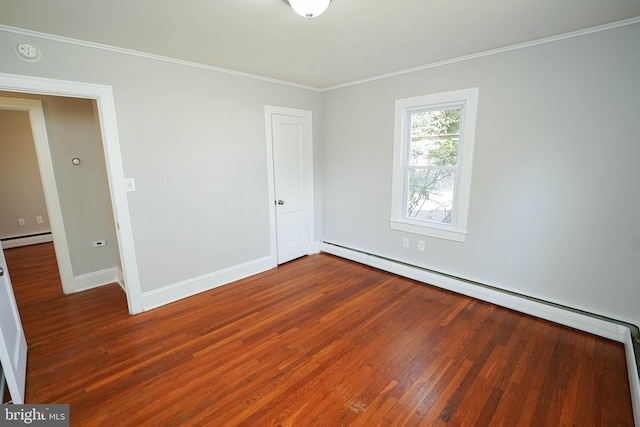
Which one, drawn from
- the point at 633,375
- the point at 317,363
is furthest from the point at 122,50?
the point at 633,375

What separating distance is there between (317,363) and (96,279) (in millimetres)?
3043

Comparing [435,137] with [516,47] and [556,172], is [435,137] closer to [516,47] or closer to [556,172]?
[516,47]

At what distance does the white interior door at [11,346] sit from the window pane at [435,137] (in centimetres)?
377

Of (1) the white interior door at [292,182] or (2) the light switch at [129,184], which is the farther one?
(1) the white interior door at [292,182]

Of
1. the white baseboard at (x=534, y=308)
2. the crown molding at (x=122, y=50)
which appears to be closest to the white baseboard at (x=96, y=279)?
the crown molding at (x=122, y=50)

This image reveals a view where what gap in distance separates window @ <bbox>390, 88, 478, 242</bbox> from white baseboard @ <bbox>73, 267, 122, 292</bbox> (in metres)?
3.61

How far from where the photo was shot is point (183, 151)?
298 cm

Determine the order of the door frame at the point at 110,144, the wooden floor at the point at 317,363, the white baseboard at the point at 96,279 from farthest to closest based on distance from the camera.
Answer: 1. the white baseboard at the point at 96,279
2. the door frame at the point at 110,144
3. the wooden floor at the point at 317,363

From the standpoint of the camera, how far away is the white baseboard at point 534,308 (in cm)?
201

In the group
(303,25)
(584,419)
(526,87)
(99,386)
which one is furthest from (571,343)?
(99,386)

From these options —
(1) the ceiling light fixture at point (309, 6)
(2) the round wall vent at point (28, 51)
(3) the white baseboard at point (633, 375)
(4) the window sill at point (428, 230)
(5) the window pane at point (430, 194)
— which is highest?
(1) the ceiling light fixture at point (309, 6)

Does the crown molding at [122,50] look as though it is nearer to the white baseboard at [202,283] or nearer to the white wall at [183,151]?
the white wall at [183,151]

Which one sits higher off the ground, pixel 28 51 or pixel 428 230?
pixel 28 51

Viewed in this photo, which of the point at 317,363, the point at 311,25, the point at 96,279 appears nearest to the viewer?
the point at 311,25
